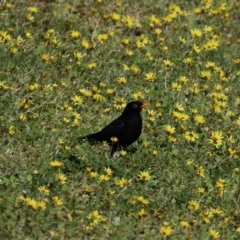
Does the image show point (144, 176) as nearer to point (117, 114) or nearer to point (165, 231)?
point (165, 231)

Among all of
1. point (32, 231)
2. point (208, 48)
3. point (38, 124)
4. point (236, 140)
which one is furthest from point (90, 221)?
point (208, 48)

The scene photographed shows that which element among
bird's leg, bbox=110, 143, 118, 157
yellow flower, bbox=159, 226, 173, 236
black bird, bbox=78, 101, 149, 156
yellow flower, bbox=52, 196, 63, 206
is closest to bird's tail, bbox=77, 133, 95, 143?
black bird, bbox=78, 101, 149, 156

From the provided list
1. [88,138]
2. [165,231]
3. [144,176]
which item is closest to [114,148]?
[88,138]

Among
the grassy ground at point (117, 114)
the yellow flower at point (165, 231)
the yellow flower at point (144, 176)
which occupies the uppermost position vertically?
the yellow flower at point (165, 231)

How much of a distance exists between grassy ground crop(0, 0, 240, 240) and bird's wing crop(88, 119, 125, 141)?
17 centimetres

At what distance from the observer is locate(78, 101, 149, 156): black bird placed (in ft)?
29.8

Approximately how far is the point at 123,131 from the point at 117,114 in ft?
3.72

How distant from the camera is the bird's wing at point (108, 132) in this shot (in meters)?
9.12

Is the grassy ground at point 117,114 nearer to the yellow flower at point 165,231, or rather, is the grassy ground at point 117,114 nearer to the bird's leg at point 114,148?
the yellow flower at point 165,231

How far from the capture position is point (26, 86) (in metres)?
10.3

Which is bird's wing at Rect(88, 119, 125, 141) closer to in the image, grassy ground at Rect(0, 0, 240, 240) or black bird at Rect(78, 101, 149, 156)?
black bird at Rect(78, 101, 149, 156)

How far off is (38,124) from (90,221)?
7.07 ft

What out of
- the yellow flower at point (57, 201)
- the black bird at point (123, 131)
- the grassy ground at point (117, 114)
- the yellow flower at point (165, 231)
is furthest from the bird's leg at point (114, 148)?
the yellow flower at point (165, 231)

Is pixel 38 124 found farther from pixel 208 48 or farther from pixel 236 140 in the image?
pixel 208 48
